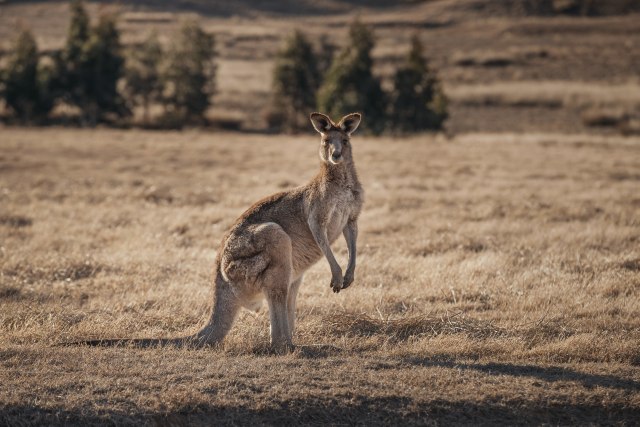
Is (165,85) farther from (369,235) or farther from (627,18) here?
(627,18)

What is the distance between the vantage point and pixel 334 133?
7.99 metres

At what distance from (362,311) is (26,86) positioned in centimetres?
4462

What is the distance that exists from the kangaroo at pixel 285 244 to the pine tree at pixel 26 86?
44440 mm

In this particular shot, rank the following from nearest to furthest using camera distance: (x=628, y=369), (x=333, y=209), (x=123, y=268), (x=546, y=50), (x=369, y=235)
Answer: (x=628, y=369) → (x=333, y=209) → (x=123, y=268) → (x=369, y=235) → (x=546, y=50)

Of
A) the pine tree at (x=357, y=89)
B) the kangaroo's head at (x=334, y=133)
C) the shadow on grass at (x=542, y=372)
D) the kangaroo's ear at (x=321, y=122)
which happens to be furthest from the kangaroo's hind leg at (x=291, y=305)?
the pine tree at (x=357, y=89)

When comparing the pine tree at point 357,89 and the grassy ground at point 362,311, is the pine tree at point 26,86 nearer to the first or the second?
the pine tree at point 357,89

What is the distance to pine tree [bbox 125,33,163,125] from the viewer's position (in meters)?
50.9

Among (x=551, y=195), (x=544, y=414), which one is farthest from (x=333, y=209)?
(x=551, y=195)

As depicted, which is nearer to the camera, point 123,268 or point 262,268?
point 262,268

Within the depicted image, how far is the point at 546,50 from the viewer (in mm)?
78938

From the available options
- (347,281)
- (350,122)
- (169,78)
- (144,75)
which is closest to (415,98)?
(169,78)

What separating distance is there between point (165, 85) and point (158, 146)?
20191 millimetres

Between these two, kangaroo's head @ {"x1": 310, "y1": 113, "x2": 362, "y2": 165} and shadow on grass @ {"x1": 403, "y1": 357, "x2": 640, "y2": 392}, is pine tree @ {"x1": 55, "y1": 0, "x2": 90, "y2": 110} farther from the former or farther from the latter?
shadow on grass @ {"x1": 403, "y1": 357, "x2": 640, "y2": 392}

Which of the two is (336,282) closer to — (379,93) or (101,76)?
(379,93)
